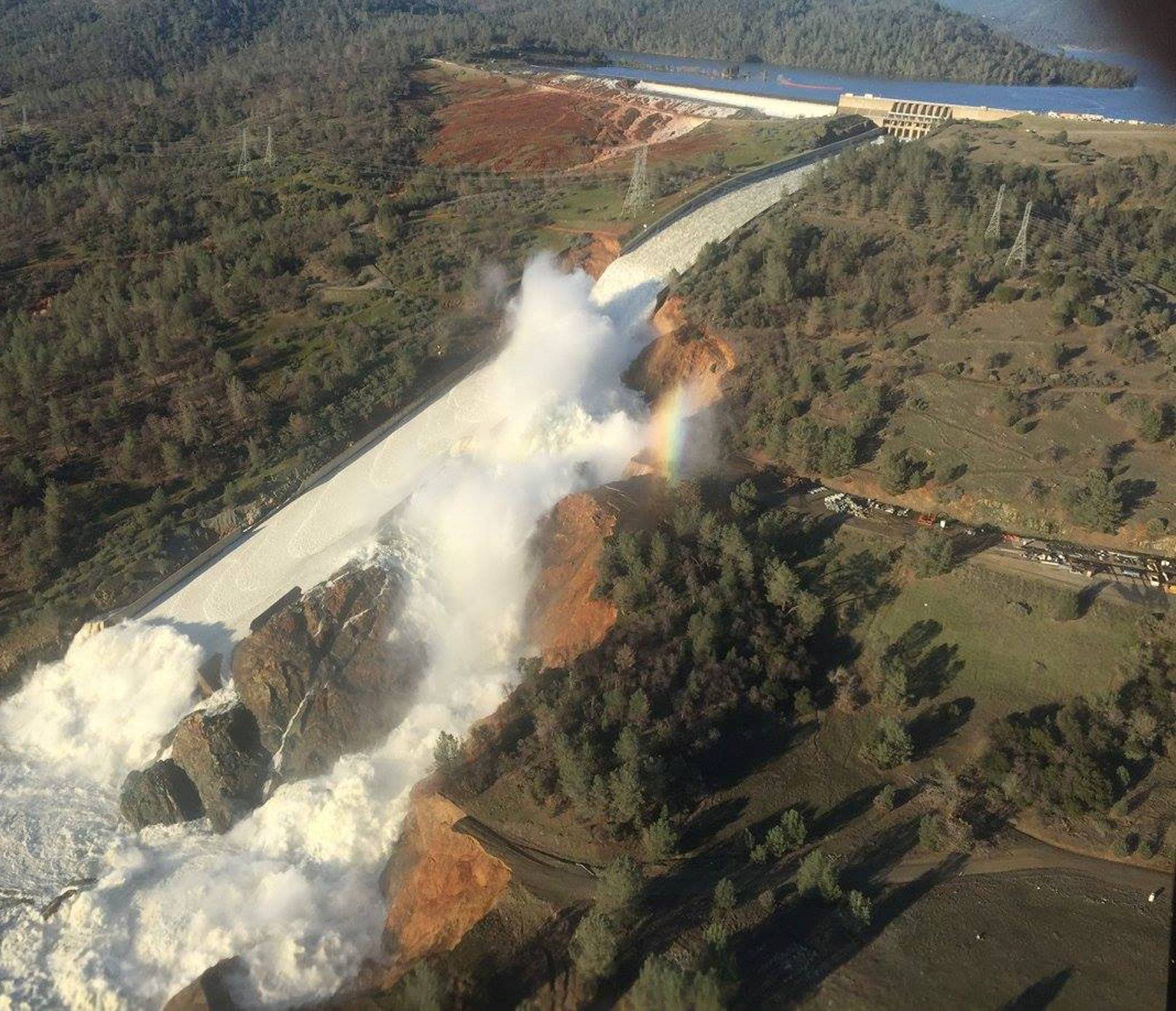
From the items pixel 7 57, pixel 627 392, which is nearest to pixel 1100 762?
pixel 627 392

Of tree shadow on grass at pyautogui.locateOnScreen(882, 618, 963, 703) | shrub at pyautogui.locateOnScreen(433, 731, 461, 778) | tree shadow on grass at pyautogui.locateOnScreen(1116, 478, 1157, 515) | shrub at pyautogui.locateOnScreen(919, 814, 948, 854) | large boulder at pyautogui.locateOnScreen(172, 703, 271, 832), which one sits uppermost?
tree shadow on grass at pyautogui.locateOnScreen(1116, 478, 1157, 515)

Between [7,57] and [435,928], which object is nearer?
[435,928]

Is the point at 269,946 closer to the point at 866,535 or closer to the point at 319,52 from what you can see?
the point at 866,535

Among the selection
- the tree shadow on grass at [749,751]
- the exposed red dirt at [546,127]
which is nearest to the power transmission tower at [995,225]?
the tree shadow on grass at [749,751]

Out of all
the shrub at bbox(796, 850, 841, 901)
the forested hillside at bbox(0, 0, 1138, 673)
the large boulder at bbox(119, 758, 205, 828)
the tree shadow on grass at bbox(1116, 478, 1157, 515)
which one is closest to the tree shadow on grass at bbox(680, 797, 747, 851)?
the shrub at bbox(796, 850, 841, 901)

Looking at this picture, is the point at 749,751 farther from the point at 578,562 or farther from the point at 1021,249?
the point at 1021,249

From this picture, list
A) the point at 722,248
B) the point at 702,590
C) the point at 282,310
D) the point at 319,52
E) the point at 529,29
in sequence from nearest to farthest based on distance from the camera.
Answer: the point at 702,590 → the point at 722,248 → the point at 282,310 → the point at 319,52 → the point at 529,29

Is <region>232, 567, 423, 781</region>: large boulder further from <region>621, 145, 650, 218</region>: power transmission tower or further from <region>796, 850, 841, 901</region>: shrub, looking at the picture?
<region>621, 145, 650, 218</region>: power transmission tower
